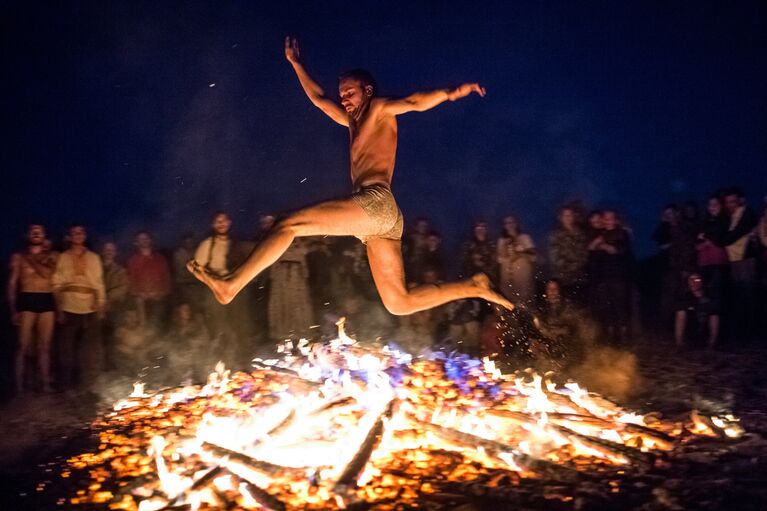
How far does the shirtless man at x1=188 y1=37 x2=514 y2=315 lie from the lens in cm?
366

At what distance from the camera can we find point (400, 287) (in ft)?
15.2

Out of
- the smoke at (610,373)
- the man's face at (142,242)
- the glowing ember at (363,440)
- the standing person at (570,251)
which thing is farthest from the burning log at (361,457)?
the man's face at (142,242)

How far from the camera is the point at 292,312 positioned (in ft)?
26.5

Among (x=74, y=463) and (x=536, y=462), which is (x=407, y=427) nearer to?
(x=536, y=462)

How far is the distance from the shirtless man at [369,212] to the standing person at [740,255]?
450 centimetres

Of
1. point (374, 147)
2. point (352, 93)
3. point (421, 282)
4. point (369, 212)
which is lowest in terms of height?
point (421, 282)

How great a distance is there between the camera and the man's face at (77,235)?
22.0ft

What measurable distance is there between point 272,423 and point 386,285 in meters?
1.39

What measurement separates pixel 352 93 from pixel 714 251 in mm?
5793

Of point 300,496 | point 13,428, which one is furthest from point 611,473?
point 13,428

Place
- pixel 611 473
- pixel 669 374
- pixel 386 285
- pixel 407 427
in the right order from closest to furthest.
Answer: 1. pixel 611 473
2. pixel 407 427
3. pixel 386 285
4. pixel 669 374

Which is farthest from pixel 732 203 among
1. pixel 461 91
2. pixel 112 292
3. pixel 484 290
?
pixel 112 292

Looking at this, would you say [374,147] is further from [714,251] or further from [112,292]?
[714,251]

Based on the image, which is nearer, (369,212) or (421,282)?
(369,212)
